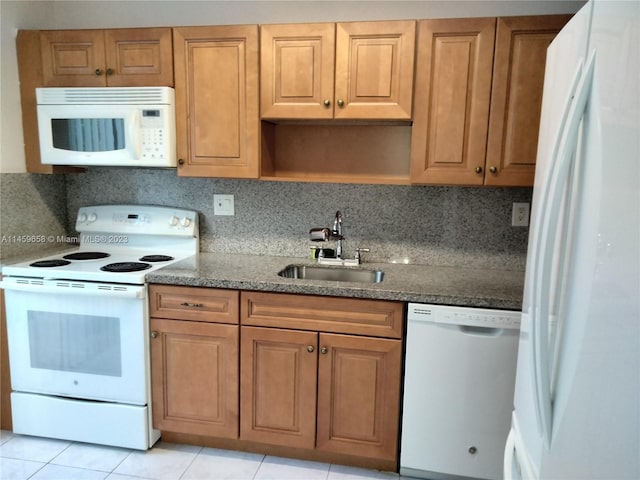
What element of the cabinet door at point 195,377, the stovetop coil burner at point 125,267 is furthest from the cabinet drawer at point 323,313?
the stovetop coil burner at point 125,267

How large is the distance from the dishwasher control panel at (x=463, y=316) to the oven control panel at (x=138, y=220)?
136cm

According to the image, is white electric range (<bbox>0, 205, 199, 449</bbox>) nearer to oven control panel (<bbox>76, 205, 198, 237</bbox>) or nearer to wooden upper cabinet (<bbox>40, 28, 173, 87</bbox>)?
oven control panel (<bbox>76, 205, 198, 237</bbox>)

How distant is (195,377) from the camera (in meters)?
2.11

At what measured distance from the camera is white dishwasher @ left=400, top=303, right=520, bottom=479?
182 cm

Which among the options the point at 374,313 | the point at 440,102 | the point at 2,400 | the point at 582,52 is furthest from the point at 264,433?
the point at 582,52

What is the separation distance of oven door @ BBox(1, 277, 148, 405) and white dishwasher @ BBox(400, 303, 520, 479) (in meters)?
1.24

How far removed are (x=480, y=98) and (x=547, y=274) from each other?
3.75 feet

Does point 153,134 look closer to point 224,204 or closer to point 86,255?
point 224,204

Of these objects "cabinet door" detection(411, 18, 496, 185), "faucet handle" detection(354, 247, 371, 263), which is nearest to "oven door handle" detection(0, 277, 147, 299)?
"faucet handle" detection(354, 247, 371, 263)

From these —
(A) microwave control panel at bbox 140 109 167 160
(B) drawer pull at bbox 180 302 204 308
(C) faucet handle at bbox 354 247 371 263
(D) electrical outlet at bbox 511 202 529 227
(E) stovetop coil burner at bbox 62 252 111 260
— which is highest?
(A) microwave control panel at bbox 140 109 167 160

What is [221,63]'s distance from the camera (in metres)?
2.14

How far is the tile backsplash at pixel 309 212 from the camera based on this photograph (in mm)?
2324

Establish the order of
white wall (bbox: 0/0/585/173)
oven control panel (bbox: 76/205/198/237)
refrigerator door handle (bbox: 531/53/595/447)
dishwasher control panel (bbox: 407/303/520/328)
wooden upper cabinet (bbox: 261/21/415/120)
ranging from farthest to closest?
oven control panel (bbox: 76/205/198/237) < white wall (bbox: 0/0/585/173) < wooden upper cabinet (bbox: 261/21/415/120) < dishwasher control panel (bbox: 407/303/520/328) < refrigerator door handle (bbox: 531/53/595/447)

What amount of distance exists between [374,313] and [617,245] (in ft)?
3.72
